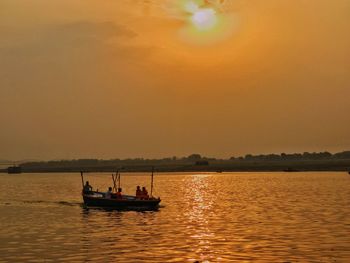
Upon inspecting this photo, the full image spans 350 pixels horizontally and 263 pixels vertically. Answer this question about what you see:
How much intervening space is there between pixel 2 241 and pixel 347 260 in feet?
74.1

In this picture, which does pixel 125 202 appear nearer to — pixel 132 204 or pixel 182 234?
pixel 132 204

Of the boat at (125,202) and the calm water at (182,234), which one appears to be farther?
the boat at (125,202)

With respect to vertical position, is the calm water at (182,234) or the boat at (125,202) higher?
the boat at (125,202)

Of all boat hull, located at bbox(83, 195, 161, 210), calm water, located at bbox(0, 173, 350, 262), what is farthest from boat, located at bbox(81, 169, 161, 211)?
calm water, located at bbox(0, 173, 350, 262)

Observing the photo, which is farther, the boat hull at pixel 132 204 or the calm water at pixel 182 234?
the boat hull at pixel 132 204

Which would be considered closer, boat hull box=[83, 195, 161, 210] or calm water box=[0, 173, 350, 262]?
calm water box=[0, 173, 350, 262]

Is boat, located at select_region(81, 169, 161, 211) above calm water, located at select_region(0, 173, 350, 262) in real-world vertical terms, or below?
above

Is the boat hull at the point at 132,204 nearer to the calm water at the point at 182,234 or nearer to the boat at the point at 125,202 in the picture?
the boat at the point at 125,202

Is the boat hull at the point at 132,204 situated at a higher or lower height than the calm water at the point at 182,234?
higher

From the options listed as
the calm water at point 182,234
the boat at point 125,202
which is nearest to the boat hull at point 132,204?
the boat at point 125,202

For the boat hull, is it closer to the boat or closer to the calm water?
the boat

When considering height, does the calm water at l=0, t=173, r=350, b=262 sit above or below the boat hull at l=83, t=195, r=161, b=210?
→ below

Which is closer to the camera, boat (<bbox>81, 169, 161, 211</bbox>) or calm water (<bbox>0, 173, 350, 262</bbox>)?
calm water (<bbox>0, 173, 350, 262</bbox>)

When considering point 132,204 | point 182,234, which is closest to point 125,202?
point 132,204
